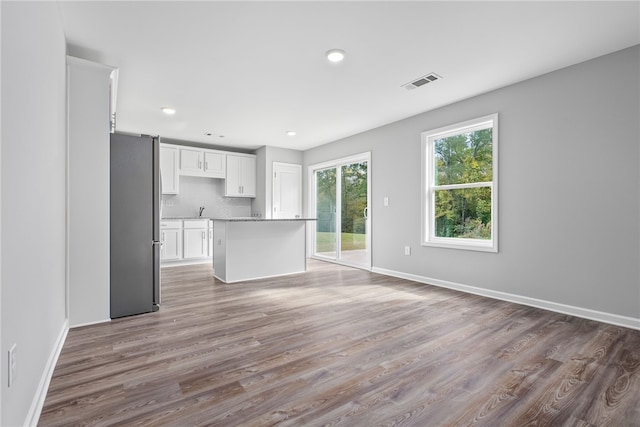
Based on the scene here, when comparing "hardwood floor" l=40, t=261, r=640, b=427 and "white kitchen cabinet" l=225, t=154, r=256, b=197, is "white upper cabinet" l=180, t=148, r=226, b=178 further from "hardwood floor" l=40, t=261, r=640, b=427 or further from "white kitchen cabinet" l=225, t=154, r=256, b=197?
"hardwood floor" l=40, t=261, r=640, b=427

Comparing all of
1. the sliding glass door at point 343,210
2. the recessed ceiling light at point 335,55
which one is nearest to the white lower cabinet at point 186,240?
the sliding glass door at point 343,210

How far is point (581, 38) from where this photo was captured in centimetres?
257

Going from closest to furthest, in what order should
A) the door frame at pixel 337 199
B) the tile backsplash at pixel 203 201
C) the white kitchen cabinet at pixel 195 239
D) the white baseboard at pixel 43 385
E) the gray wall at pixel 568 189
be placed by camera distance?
the white baseboard at pixel 43 385 < the gray wall at pixel 568 189 < the door frame at pixel 337 199 < the white kitchen cabinet at pixel 195 239 < the tile backsplash at pixel 203 201

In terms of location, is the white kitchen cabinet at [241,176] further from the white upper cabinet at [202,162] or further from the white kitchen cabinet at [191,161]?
the white kitchen cabinet at [191,161]

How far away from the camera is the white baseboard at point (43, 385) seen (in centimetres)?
145

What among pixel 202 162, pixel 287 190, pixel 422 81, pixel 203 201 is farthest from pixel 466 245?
pixel 203 201

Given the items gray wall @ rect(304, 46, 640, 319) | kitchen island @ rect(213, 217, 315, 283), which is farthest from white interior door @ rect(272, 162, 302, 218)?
gray wall @ rect(304, 46, 640, 319)

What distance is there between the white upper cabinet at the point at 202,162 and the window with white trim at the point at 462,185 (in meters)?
4.21

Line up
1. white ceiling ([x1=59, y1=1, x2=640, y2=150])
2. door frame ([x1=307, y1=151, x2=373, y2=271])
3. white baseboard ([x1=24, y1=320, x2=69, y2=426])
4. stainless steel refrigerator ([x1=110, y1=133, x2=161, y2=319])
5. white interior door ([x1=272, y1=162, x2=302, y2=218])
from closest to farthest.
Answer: white baseboard ([x1=24, y1=320, x2=69, y2=426])
white ceiling ([x1=59, y1=1, x2=640, y2=150])
stainless steel refrigerator ([x1=110, y1=133, x2=161, y2=319])
door frame ([x1=307, y1=151, x2=373, y2=271])
white interior door ([x1=272, y1=162, x2=302, y2=218])

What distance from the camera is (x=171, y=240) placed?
19.0 ft

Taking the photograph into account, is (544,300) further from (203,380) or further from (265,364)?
(203,380)

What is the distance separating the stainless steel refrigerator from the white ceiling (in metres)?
0.87

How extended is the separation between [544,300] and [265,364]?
115 inches

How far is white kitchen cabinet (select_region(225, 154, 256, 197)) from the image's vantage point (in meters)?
6.74
